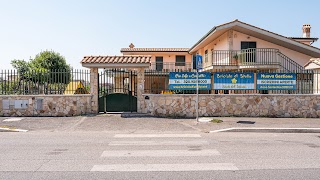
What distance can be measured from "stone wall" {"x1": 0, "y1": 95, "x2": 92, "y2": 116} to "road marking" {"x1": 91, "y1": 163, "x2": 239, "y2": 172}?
9781mm

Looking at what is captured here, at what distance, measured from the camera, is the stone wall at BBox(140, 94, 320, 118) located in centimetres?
1530

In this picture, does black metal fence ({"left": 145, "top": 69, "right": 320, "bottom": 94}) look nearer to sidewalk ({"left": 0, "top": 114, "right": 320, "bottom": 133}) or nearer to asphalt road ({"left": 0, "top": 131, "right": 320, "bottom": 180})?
sidewalk ({"left": 0, "top": 114, "right": 320, "bottom": 133})

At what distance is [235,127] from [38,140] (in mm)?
7422

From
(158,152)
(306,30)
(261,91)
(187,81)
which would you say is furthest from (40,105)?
(306,30)

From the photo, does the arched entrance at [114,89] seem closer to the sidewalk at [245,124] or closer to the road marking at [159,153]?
the sidewalk at [245,124]

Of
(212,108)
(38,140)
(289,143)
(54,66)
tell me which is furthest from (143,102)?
(54,66)

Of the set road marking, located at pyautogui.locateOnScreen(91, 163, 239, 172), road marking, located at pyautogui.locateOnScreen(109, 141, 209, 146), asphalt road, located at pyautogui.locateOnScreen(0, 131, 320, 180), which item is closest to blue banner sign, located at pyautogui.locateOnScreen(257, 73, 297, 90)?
asphalt road, located at pyautogui.locateOnScreen(0, 131, 320, 180)

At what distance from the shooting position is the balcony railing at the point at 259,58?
73.8ft

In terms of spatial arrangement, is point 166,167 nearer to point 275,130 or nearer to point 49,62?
point 275,130

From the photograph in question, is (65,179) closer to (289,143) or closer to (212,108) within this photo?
(289,143)

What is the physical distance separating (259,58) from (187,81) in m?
9.88

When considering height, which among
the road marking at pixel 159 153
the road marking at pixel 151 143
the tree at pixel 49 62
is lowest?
the road marking at pixel 159 153

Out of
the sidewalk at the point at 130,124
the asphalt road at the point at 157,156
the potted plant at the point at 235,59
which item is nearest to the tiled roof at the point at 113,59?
the sidewalk at the point at 130,124

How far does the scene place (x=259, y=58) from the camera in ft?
75.5
